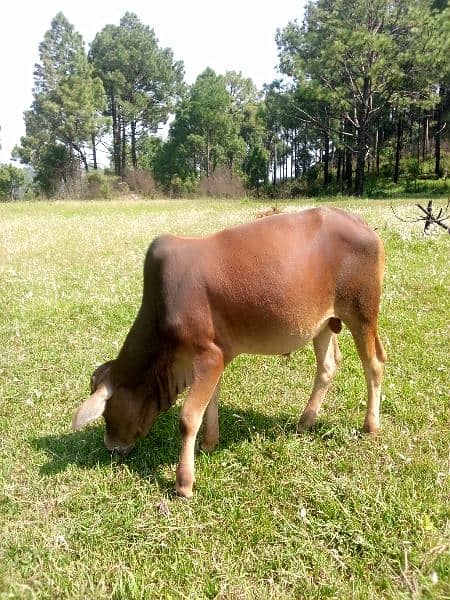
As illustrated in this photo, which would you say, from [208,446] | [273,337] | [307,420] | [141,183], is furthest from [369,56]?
[208,446]

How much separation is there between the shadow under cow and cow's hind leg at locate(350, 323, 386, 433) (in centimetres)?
73

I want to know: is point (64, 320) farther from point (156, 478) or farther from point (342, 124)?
point (342, 124)

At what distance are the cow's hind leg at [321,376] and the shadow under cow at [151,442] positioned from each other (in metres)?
0.17

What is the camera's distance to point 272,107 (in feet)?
152

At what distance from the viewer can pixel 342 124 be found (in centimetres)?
4934

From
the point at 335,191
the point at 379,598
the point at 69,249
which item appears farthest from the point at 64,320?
the point at 335,191

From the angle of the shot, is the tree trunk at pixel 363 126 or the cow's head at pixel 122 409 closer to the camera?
the cow's head at pixel 122 409

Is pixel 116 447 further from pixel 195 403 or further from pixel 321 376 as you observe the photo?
pixel 321 376

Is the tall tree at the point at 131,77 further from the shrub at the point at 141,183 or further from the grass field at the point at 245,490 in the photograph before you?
the grass field at the point at 245,490

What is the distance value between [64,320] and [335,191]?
1744 inches

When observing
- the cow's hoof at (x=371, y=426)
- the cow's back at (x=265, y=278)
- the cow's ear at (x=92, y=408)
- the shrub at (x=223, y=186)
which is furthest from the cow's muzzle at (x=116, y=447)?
the shrub at (x=223, y=186)

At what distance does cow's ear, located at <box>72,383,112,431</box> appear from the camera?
3.81 metres

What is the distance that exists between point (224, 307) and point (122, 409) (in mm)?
1207

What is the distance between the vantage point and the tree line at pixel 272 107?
37000 millimetres
